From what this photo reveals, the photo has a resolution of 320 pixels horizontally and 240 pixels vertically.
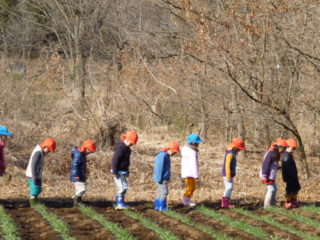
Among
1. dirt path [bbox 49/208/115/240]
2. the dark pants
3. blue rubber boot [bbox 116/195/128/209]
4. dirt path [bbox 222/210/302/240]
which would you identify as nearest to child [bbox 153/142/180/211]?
blue rubber boot [bbox 116/195/128/209]

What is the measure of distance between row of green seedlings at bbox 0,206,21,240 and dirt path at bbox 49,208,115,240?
2.62 ft

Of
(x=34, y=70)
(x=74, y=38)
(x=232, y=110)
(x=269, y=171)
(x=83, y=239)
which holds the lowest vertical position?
(x=83, y=239)

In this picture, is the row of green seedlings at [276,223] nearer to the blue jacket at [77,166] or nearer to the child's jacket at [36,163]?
the blue jacket at [77,166]

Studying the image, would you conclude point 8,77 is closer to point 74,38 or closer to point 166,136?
point 166,136

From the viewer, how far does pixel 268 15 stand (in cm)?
1315

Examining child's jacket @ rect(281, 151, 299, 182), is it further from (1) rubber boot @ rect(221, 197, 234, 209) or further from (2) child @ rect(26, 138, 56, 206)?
(2) child @ rect(26, 138, 56, 206)

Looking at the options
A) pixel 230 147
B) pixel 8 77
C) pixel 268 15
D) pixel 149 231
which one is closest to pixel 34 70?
pixel 8 77

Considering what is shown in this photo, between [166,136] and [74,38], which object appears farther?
[74,38]

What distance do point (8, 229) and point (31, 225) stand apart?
0.60 m

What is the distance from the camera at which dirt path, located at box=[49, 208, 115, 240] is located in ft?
27.5

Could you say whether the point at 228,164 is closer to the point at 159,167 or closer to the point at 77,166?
the point at 159,167

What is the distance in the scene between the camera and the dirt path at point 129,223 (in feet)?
27.9

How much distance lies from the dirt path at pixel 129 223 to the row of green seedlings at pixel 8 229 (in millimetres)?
1604

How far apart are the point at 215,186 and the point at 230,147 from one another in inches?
176
